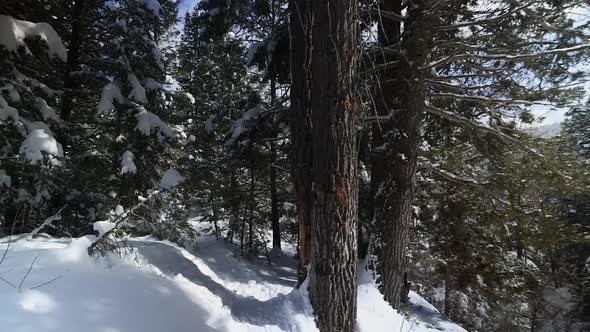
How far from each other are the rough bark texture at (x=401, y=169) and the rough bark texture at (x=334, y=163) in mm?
1750

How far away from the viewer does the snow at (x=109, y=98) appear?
682 cm

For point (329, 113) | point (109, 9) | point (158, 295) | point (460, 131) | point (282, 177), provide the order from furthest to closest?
point (282, 177), point (109, 9), point (460, 131), point (329, 113), point (158, 295)

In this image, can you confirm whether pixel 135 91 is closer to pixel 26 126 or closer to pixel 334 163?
pixel 26 126

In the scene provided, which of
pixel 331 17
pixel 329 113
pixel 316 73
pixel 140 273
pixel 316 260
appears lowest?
pixel 140 273

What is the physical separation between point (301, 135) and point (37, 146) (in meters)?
4.39

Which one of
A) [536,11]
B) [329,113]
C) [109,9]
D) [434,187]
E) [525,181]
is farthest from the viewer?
[434,187]

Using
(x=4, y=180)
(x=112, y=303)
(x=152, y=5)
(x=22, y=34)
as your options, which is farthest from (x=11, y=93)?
(x=112, y=303)

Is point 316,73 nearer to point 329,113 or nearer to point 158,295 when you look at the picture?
point 329,113

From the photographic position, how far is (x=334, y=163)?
2.95 m

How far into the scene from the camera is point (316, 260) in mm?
3061

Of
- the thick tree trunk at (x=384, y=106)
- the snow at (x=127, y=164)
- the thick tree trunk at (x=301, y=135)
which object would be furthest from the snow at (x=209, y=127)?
the thick tree trunk at (x=301, y=135)

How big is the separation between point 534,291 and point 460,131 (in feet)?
30.0

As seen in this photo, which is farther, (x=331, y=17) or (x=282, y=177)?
(x=282, y=177)

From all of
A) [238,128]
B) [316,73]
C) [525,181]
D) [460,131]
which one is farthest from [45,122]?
[525,181]
